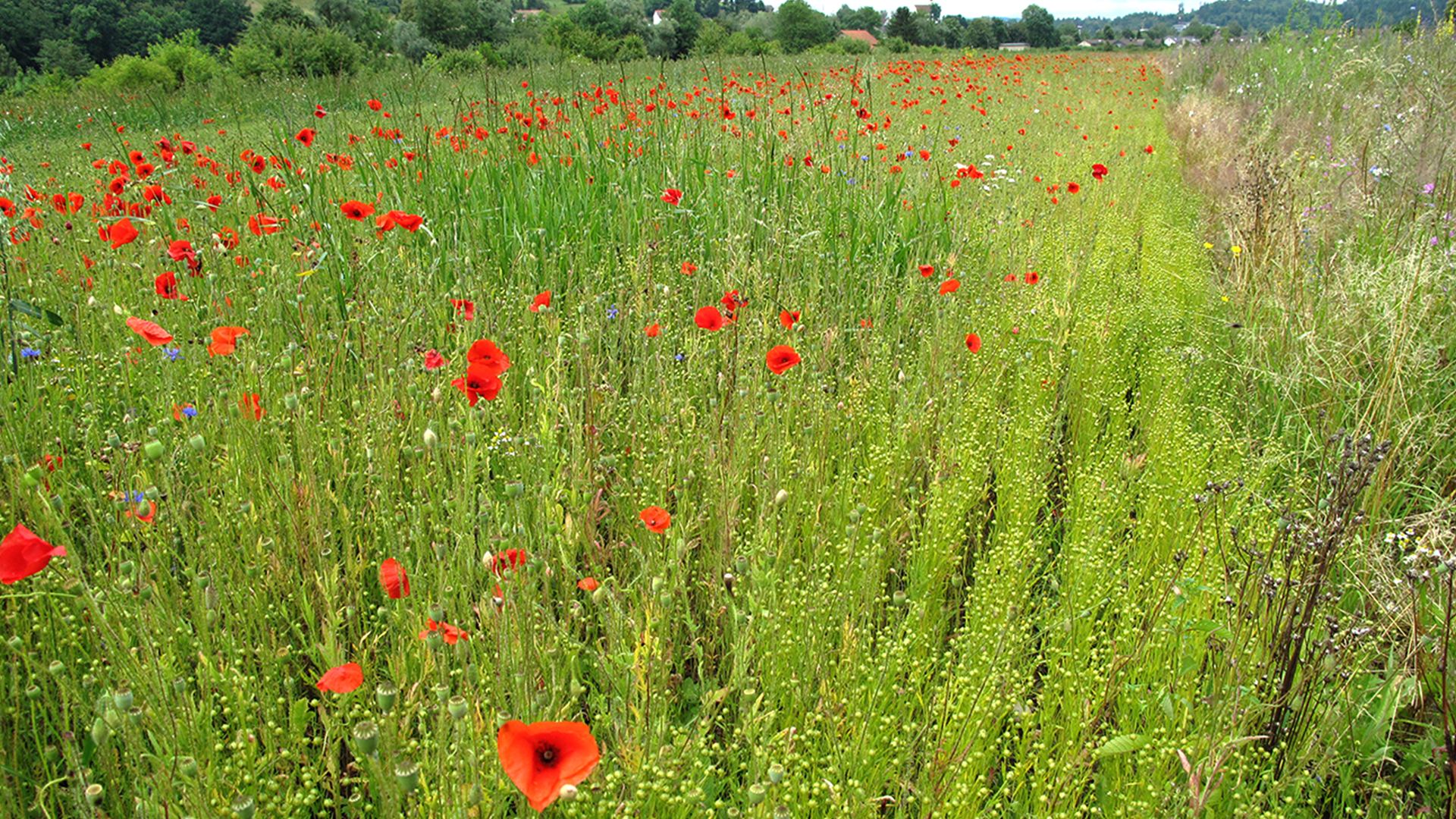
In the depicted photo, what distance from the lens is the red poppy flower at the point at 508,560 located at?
1.32 metres

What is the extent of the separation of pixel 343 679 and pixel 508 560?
0.99 feet

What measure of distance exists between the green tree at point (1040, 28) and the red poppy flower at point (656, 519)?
216 ft

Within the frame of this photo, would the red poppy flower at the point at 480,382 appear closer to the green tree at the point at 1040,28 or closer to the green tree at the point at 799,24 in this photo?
the green tree at the point at 799,24

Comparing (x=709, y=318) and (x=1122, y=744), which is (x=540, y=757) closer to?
(x=1122, y=744)

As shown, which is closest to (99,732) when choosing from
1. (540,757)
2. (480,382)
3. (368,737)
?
(368,737)

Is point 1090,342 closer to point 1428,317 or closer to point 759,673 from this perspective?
point 1428,317

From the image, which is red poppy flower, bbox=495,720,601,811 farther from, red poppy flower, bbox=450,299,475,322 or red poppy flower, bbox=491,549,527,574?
red poppy flower, bbox=450,299,475,322

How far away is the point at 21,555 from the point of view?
107 cm

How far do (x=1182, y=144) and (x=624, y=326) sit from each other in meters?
8.45

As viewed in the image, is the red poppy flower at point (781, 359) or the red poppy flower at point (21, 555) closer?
the red poppy flower at point (21, 555)

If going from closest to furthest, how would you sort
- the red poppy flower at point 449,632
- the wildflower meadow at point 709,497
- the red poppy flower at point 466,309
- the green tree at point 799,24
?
the red poppy flower at point 449,632
the wildflower meadow at point 709,497
the red poppy flower at point 466,309
the green tree at point 799,24

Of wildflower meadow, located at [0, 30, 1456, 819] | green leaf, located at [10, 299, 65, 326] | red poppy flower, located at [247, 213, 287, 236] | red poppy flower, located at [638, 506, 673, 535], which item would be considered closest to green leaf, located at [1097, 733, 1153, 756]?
wildflower meadow, located at [0, 30, 1456, 819]

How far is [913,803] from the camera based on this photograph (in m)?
1.40

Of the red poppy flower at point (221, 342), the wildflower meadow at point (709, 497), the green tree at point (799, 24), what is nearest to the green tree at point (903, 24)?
the green tree at point (799, 24)
